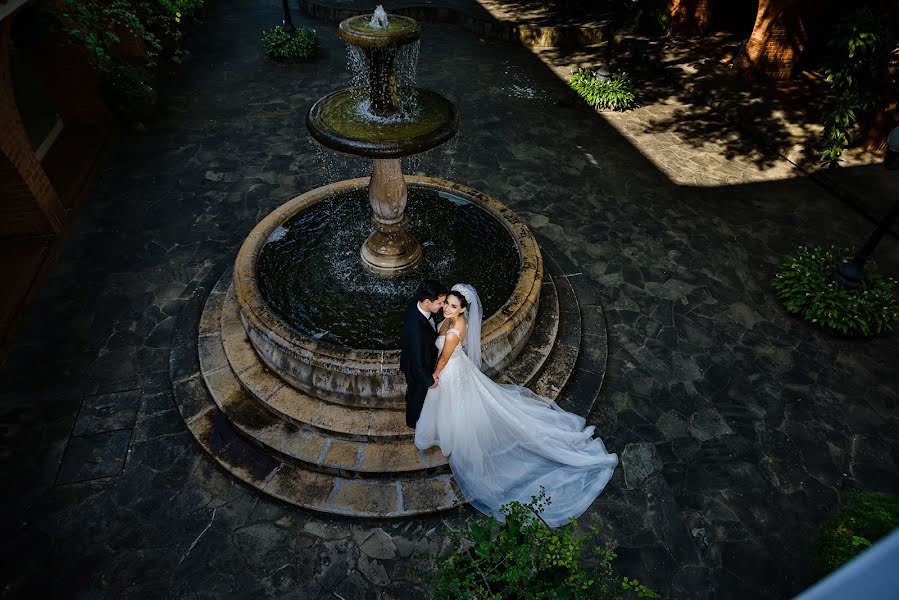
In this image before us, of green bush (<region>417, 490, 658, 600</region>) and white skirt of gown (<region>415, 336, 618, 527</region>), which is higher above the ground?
green bush (<region>417, 490, 658, 600</region>)

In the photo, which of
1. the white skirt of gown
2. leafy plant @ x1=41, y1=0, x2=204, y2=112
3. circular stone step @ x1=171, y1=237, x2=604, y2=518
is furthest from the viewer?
leafy plant @ x1=41, y1=0, x2=204, y2=112

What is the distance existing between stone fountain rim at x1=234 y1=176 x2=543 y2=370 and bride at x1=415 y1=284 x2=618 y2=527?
75 cm

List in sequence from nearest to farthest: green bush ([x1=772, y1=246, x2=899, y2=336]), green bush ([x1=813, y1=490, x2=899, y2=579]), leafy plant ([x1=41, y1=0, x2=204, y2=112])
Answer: green bush ([x1=813, y1=490, x2=899, y2=579]) < green bush ([x1=772, y1=246, x2=899, y2=336]) < leafy plant ([x1=41, y1=0, x2=204, y2=112])

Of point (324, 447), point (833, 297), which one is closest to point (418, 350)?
point (324, 447)

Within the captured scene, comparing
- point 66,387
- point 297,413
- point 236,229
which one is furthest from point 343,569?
point 236,229

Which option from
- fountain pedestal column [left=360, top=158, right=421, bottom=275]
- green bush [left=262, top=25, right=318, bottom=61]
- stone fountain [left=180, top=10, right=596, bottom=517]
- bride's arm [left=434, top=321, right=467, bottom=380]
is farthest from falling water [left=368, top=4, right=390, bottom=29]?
green bush [left=262, top=25, right=318, bottom=61]

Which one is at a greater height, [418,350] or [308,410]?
[418,350]

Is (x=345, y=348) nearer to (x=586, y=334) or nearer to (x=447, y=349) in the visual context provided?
(x=447, y=349)

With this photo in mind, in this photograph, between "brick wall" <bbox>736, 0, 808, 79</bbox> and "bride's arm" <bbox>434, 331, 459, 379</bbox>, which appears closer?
"bride's arm" <bbox>434, 331, 459, 379</bbox>

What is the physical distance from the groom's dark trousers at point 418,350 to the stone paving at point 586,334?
4.86 feet

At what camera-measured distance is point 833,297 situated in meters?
7.45

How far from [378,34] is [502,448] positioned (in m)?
4.26

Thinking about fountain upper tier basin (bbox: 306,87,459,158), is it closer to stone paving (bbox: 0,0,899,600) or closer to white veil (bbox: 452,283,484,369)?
white veil (bbox: 452,283,484,369)

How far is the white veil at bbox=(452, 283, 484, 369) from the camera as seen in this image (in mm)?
4883
